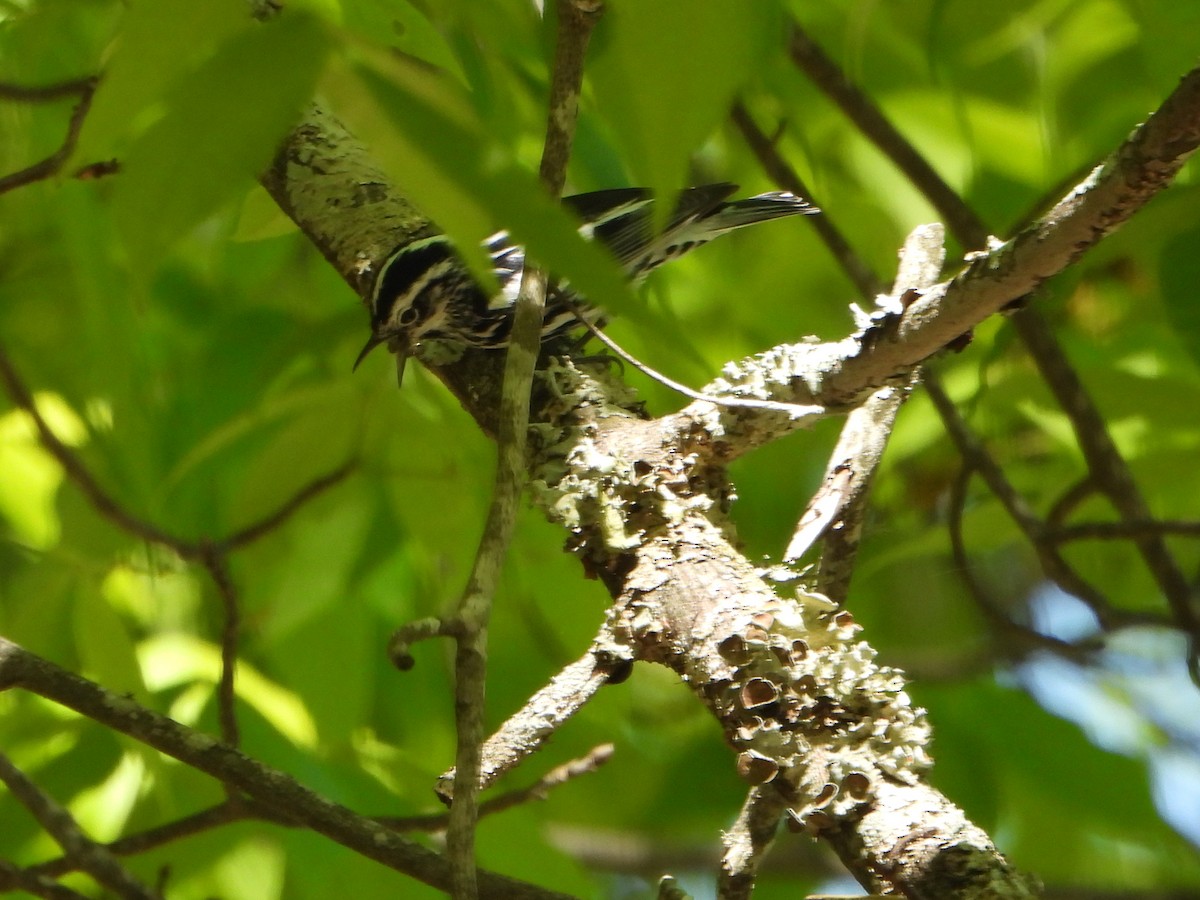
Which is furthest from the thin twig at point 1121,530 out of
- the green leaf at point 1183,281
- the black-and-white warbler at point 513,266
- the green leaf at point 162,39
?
the green leaf at point 162,39

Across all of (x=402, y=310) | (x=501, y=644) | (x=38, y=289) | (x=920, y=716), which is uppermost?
(x=38, y=289)

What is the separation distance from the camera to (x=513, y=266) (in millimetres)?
2584

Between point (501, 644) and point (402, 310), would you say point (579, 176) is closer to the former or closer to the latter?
point (402, 310)

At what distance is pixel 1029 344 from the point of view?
1.81 meters

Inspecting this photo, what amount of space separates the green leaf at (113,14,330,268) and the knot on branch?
0.60 metres

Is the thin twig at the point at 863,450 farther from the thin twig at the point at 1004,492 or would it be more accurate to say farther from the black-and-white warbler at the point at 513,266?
the thin twig at the point at 1004,492

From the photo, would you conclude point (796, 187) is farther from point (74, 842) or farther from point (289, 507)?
point (74, 842)

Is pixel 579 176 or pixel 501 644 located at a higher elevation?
pixel 579 176

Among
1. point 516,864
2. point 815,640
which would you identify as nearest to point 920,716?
point 815,640

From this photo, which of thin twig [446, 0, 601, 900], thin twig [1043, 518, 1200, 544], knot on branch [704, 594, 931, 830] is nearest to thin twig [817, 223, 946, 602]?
knot on branch [704, 594, 931, 830]

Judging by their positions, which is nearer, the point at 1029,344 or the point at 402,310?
the point at 402,310

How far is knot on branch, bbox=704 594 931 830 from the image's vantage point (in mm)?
981

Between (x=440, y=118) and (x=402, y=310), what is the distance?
1067 mm

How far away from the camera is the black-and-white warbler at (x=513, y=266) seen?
1632 mm
